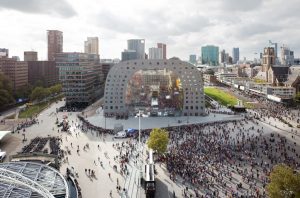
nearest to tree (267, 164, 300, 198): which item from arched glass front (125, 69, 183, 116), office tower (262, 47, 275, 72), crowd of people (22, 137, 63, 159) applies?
crowd of people (22, 137, 63, 159)

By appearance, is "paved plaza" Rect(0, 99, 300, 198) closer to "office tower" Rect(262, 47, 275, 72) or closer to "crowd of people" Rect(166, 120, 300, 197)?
"crowd of people" Rect(166, 120, 300, 197)

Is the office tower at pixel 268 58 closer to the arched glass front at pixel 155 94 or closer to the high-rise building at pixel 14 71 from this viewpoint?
the arched glass front at pixel 155 94

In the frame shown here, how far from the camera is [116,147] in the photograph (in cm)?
5753

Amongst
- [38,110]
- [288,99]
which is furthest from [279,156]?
[38,110]

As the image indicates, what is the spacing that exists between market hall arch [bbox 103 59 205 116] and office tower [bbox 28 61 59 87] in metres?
71.9

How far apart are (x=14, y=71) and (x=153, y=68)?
65567mm

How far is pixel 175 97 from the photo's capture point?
4186 inches

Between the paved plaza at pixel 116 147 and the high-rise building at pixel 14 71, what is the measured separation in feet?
132

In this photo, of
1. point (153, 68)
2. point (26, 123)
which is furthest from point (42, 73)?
point (26, 123)

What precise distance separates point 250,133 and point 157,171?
29.7 meters

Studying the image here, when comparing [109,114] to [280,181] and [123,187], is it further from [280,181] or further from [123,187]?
[280,181]

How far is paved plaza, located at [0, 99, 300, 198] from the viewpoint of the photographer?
39062mm

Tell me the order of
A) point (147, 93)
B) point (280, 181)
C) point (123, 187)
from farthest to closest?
point (147, 93) → point (123, 187) → point (280, 181)

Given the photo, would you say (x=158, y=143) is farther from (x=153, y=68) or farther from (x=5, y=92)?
(x=5, y=92)
